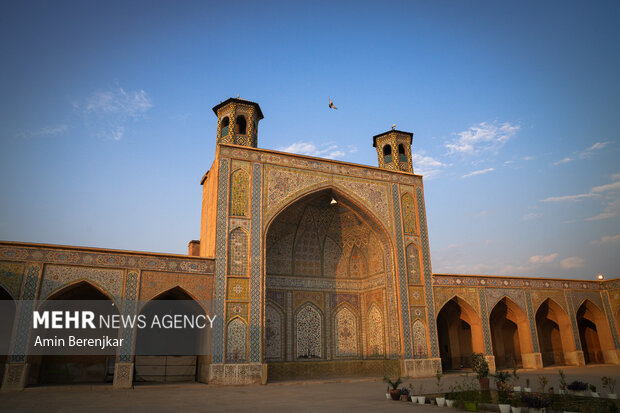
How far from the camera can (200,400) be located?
9.10m

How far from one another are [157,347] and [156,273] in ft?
12.4

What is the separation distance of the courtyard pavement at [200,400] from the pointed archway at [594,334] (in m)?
7.88

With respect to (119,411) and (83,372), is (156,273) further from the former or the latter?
(119,411)

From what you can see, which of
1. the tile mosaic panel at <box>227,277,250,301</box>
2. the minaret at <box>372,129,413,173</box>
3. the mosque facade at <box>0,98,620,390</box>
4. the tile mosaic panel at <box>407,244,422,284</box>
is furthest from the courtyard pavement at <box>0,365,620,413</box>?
the minaret at <box>372,129,413,173</box>

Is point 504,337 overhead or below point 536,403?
overhead

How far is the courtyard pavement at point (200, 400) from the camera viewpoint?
25.4 feet

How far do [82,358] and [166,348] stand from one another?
2.48 meters

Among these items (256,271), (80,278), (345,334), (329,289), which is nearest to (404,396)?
(256,271)

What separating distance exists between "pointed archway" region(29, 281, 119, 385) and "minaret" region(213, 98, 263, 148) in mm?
6311

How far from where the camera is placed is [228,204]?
1402 cm

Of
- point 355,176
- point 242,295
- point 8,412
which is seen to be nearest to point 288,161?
point 355,176

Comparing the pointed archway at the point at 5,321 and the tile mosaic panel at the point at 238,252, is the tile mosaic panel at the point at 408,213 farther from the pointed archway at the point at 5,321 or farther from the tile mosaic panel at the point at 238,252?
the pointed archway at the point at 5,321

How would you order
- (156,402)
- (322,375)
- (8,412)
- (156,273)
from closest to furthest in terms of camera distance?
(8,412) < (156,402) < (156,273) < (322,375)

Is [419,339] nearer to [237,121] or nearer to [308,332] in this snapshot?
[308,332]
